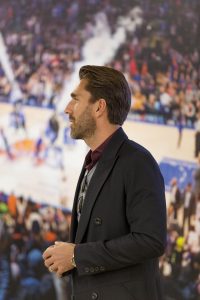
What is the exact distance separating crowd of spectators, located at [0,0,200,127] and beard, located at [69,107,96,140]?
5.04 ft

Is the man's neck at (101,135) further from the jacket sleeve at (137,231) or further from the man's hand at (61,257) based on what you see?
the man's hand at (61,257)

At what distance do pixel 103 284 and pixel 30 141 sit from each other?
2424mm

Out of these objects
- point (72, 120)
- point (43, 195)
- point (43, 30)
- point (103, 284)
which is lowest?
point (43, 195)

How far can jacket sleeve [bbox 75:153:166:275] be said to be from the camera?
5.95 ft

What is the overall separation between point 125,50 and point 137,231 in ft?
6.91

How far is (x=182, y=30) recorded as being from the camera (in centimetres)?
351

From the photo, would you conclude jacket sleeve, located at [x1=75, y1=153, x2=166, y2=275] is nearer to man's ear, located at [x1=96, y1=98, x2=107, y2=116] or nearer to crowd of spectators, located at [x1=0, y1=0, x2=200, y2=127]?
man's ear, located at [x1=96, y1=98, x2=107, y2=116]

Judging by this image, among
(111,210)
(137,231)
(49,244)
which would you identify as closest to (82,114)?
(111,210)

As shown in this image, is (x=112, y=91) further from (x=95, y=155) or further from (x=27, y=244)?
(x=27, y=244)

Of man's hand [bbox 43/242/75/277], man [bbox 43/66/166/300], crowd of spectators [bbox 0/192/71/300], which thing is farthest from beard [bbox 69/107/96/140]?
crowd of spectators [bbox 0/192/71/300]

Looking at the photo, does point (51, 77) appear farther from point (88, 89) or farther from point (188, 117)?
point (88, 89)

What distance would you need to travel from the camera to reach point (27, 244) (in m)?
4.20

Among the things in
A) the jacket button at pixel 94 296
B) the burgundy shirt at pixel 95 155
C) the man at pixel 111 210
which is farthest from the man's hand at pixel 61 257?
the burgundy shirt at pixel 95 155

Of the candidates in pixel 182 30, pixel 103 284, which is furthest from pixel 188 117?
pixel 103 284
